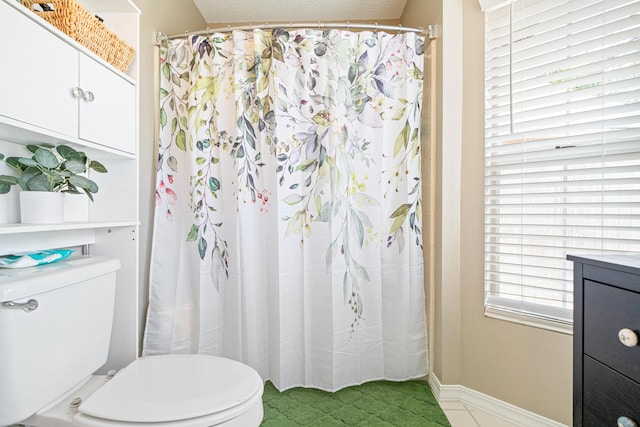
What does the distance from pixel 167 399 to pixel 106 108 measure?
1.02 m

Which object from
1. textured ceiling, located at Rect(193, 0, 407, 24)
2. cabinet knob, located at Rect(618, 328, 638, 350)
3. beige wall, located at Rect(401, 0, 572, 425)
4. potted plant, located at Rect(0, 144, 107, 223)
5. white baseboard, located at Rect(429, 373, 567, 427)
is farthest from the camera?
textured ceiling, located at Rect(193, 0, 407, 24)

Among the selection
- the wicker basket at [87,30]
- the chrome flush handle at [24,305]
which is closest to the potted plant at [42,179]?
the chrome flush handle at [24,305]

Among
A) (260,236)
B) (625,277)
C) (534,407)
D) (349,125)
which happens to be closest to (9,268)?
(260,236)

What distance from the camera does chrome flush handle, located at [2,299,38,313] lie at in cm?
81

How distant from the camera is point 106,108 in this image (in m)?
1.13

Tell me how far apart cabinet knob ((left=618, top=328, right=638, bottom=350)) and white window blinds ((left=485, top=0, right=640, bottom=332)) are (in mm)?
569

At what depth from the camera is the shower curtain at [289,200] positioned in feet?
5.16

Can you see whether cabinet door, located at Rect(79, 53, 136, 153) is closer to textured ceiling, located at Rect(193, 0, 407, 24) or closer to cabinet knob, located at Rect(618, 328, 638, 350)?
textured ceiling, located at Rect(193, 0, 407, 24)

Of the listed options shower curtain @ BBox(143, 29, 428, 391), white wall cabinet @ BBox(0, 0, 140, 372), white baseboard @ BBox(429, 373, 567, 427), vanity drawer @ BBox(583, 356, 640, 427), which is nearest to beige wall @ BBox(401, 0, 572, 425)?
white baseboard @ BBox(429, 373, 567, 427)

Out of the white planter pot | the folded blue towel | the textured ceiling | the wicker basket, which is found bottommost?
the folded blue towel

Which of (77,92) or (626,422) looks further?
(77,92)

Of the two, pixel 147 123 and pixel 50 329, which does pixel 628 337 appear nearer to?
pixel 50 329

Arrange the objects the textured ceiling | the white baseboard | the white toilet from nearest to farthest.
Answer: the white toilet
the white baseboard
the textured ceiling

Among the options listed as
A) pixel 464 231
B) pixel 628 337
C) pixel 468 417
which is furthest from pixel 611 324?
pixel 468 417
